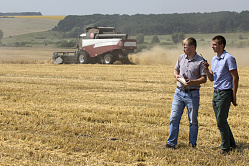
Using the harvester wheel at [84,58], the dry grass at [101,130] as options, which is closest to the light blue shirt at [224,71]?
the dry grass at [101,130]

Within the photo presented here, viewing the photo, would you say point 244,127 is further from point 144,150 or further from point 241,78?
point 241,78

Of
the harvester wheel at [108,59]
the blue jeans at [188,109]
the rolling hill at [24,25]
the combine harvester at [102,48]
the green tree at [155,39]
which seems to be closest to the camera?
the blue jeans at [188,109]

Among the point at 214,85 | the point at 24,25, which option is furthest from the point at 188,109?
the point at 24,25

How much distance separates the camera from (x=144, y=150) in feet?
16.9

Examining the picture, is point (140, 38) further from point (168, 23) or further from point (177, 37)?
point (168, 23)

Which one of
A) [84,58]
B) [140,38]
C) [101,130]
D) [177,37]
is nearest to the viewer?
[101,130]

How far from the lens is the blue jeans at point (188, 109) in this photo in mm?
5098

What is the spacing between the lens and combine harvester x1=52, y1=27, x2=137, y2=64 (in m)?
22.6

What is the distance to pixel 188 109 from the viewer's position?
516 centimetres

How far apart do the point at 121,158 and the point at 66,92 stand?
6634mm

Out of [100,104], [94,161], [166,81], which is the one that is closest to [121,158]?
[94,161]

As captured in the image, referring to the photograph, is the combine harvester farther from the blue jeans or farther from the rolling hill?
the rolling hill

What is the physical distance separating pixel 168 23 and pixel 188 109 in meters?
53.8

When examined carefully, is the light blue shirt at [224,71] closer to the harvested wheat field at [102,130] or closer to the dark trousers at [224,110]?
the dark trousers at [224,110]
